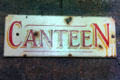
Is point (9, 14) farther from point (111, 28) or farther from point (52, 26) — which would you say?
point (111, 28)

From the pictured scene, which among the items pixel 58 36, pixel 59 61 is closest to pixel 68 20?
pixel 58 36

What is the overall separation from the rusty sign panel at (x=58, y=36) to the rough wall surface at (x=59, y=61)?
0.15ft

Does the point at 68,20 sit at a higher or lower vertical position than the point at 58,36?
higher

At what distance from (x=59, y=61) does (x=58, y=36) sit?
21cm

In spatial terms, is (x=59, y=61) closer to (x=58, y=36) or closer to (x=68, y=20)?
(x=58, y=36)

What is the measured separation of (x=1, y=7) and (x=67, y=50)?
0.69 meters

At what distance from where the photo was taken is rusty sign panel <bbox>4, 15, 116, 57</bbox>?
4.00 feet

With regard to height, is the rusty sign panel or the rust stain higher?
the rust stain

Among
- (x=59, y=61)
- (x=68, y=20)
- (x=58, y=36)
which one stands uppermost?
(x=68, y=20)

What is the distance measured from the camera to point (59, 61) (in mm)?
1219

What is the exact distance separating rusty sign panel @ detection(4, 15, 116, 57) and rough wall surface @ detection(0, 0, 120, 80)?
0.15ft

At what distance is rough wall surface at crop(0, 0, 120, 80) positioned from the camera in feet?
3.92

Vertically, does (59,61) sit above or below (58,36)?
below

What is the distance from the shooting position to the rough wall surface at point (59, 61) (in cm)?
120
